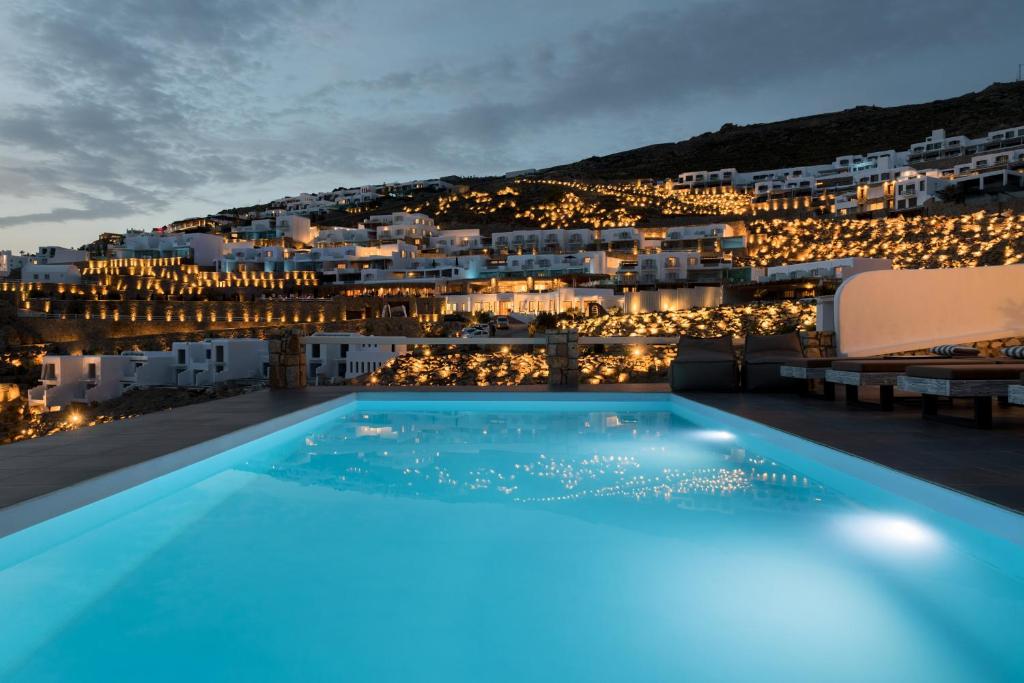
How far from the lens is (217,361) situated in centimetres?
3228

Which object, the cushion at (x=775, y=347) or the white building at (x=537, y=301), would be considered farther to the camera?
the white building at (x=537, y=301)

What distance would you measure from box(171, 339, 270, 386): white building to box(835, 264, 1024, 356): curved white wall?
29.2 m

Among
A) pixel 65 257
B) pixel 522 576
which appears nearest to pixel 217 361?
pixel 522 576

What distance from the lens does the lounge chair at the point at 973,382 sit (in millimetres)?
4453

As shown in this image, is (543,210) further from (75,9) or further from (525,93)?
(75,9)

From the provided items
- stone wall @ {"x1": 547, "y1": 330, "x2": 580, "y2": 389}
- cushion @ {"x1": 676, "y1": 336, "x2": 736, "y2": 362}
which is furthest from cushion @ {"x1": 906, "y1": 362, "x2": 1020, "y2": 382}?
stone wall @ {"x1": 547, "y1": 330, "x2": 580, "y2": 389}

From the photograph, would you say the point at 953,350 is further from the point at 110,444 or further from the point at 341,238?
the point at 341,238

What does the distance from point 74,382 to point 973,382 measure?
124 ft

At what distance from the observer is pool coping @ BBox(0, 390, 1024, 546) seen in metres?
2.81

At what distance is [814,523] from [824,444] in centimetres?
97

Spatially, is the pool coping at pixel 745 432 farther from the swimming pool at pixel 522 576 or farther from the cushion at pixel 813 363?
the cushion at pixel 813 363

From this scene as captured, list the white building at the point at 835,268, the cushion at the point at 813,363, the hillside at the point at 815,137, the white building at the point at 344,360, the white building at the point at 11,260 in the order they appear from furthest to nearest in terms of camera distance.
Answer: the hillside at the point at 815,137 → the white building at the point at 11,260 → the white building at the point at 344,360 → the white building at the point at 835,268 → the cushion at the point at 813,363

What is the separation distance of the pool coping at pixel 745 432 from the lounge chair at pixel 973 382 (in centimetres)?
111

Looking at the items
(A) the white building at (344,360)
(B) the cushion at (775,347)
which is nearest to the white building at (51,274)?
(A) the white building at (344,360)
